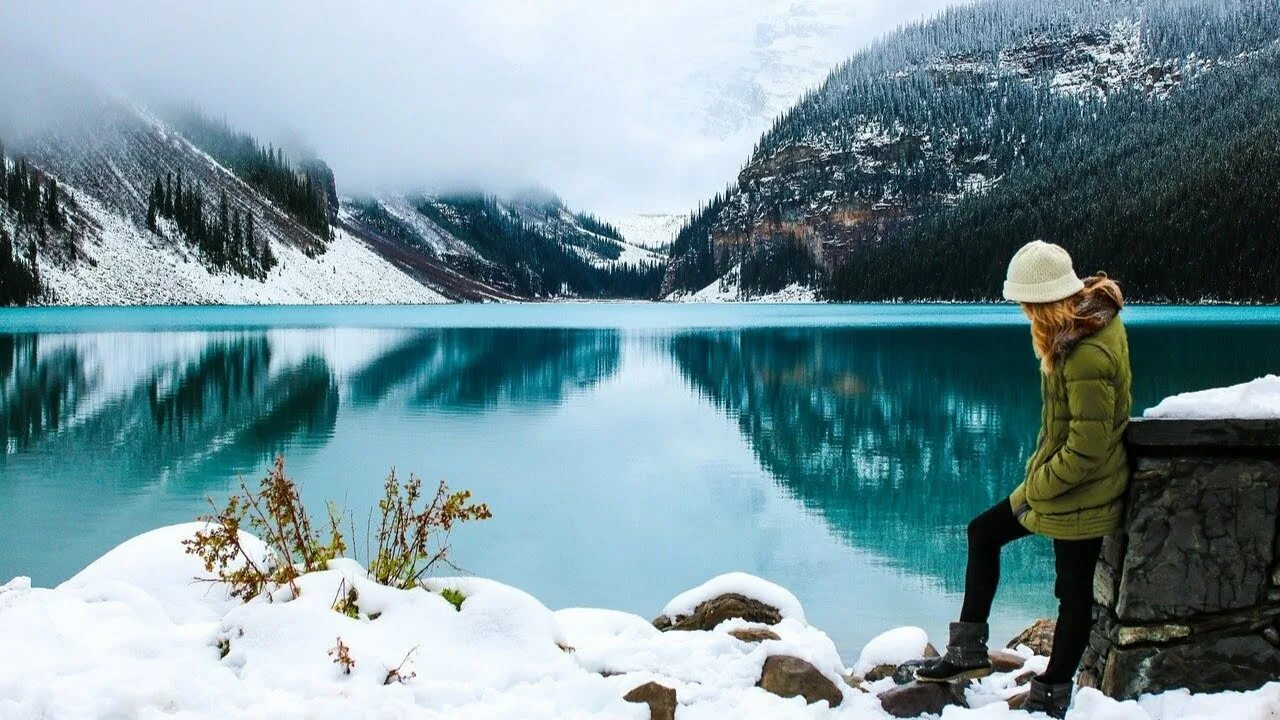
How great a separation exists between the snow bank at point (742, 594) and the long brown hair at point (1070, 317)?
11.4 feet

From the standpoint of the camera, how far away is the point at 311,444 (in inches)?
906

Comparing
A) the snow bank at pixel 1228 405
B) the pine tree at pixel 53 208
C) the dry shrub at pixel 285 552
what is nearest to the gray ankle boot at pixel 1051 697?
the snow bank at pixel 1228 405

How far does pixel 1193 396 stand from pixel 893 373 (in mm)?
35924

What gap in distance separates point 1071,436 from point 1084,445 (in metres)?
0.07

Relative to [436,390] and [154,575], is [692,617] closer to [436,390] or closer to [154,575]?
[154,575]

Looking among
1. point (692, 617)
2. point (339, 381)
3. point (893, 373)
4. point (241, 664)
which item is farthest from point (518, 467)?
point (893, 373)

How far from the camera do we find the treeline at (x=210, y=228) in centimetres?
15362

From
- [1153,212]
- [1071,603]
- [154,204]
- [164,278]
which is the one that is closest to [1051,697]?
[1071,603]

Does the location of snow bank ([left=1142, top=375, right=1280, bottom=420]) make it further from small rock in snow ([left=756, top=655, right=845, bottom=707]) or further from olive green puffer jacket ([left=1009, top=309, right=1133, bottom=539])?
small rock in snow ([left=756, top=655, right=845, bottom=707])

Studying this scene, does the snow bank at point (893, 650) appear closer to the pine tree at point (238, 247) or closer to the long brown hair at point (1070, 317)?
the long brown hair at point (1070, 317)

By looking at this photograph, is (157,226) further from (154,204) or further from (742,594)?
(742,594)

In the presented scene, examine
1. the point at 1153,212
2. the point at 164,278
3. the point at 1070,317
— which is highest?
the point at 1153,212

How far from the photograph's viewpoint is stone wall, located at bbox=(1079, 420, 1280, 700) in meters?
4.61

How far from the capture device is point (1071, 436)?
4535 millimetres
